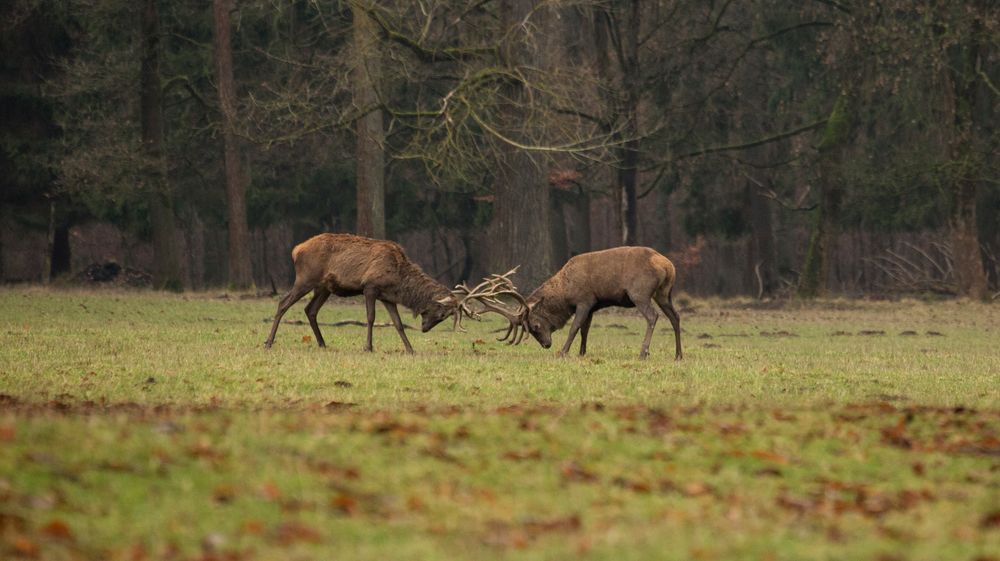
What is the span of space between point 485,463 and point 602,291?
11.3m

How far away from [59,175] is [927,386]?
2898cm

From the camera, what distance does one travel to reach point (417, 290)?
68.2 ft

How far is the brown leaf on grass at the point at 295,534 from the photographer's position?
287 inches

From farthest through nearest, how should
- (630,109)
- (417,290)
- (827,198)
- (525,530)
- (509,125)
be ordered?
(630,109), (827,198), (509,125), (417,290), (525,530)

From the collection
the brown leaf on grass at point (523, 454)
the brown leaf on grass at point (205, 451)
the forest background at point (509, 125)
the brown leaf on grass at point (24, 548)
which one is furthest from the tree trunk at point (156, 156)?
the brown leaf on grass at point (24, 548)

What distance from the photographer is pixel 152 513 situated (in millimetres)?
7645

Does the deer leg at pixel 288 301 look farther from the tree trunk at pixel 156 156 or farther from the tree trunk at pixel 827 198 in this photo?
the tree trunk at pixel 827 198

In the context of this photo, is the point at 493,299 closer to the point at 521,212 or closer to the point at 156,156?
the point at 521,212

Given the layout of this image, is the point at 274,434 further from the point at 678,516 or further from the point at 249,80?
the point at 249,80

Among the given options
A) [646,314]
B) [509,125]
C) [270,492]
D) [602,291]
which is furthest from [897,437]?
[509,125]

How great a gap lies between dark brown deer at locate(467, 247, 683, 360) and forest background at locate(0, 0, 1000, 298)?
8.35 metres

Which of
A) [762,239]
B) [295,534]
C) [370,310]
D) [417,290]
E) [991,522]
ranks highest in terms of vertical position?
[762,239]

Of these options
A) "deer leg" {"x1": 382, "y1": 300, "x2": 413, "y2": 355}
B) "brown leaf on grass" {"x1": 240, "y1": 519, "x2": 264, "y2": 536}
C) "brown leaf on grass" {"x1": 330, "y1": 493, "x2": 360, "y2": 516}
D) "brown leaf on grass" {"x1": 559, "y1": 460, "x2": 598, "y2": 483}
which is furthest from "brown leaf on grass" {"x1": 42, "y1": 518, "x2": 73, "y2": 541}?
"deer leg" {"x1": 382, "y1": 300, "x2": 413, "y2": 355}

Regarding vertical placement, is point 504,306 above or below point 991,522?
above
